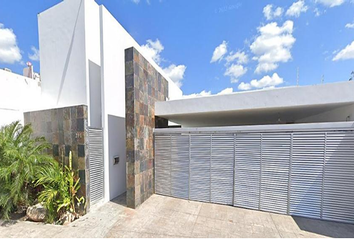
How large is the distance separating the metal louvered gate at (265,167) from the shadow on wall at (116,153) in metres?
1.66

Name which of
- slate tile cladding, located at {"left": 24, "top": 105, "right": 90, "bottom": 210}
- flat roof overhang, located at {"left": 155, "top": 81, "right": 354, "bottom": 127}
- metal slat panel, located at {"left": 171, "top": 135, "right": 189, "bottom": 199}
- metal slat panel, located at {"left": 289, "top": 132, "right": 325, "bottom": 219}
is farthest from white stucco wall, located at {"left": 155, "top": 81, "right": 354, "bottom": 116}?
slate tile cladding, located at {"left": 24, "top": 105, "right": 90, "bottom": 210}

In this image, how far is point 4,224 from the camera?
4430 millimetres

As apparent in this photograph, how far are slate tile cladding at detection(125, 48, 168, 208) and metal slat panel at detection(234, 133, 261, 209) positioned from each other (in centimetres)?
352

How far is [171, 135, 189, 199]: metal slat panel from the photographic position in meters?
6.14

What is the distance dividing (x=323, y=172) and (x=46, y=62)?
1182 cm

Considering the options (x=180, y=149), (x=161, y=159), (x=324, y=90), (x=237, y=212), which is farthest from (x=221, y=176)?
(x=324, y=90)

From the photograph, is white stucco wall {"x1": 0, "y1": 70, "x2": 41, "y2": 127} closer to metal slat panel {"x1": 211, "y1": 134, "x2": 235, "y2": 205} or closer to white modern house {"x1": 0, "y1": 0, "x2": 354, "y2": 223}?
white modern house {"x1": 0, "y1": 0, "x2": 354, "y2": 223}

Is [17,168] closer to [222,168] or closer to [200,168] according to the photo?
[200,168]

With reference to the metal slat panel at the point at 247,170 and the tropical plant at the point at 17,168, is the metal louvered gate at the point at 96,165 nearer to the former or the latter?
the tropical plant at the point at 17,168

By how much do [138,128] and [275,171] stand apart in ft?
16.7

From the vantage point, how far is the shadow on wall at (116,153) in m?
6.12

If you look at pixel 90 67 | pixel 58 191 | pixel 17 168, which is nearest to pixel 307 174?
pixel 58 191

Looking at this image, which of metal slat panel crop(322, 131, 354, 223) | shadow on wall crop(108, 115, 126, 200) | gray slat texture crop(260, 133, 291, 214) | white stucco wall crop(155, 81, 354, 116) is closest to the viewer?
metal slat panel crop(322, 131, 354, 223)

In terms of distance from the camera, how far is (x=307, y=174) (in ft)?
15.7
